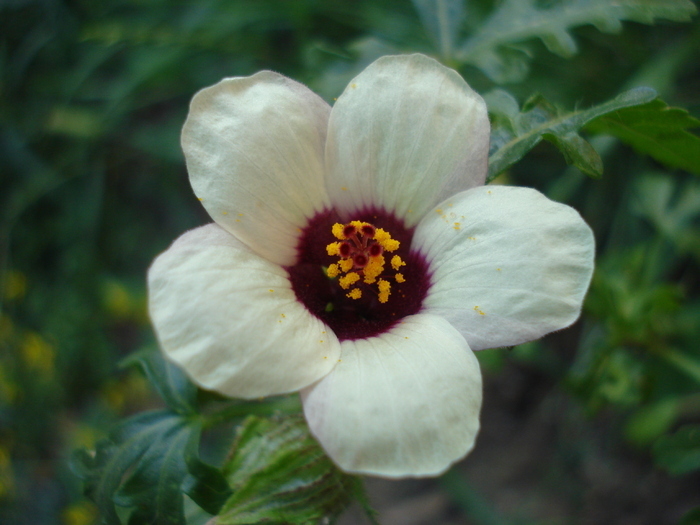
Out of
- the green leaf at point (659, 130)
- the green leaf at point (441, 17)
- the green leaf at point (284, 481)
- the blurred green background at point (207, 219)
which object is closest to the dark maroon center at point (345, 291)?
the green leaf at point (284, 481)

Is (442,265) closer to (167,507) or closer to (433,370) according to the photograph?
(433,370)

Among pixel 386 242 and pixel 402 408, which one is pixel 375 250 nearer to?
pixel 386 242

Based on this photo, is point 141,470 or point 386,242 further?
point 141,470

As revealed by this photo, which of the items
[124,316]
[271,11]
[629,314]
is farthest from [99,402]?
[629,314]

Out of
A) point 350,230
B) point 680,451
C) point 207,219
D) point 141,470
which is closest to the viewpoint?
point 350,230

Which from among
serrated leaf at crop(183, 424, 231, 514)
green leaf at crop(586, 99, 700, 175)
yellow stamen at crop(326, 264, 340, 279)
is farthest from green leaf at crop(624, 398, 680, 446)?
serrated leaf at crop(183, 424, 231, 514)

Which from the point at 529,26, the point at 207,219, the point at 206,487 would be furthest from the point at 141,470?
the point at 207,219
